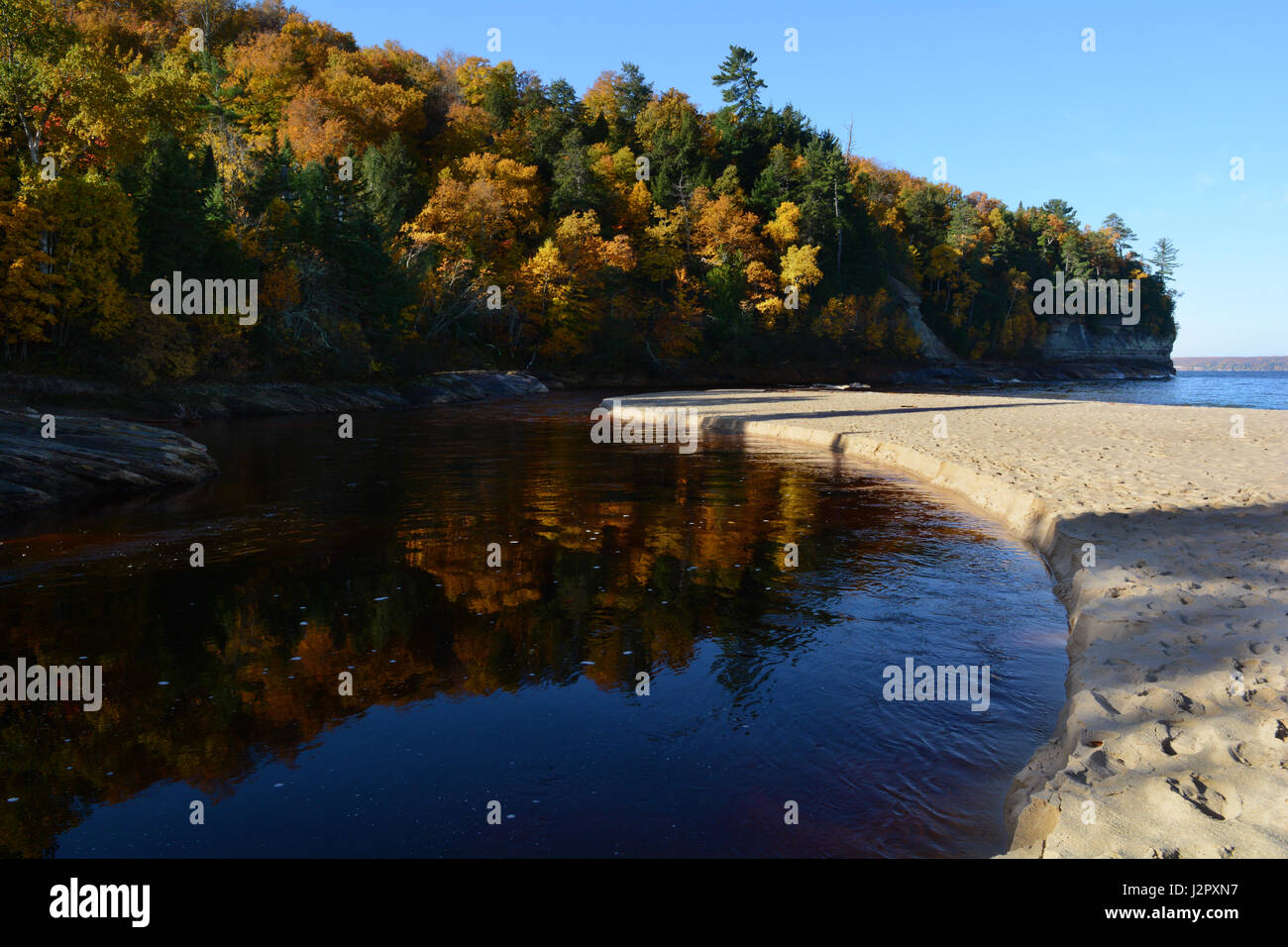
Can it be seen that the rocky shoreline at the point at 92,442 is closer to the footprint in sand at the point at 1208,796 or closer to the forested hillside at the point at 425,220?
the forested hillside at the point at 425,220

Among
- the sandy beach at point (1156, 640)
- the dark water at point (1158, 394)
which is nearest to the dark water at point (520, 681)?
the sandy beach at point (1156, 640)

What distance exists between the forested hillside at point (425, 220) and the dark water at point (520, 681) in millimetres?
28097

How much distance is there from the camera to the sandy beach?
14.1 feet

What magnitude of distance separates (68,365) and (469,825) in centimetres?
3817

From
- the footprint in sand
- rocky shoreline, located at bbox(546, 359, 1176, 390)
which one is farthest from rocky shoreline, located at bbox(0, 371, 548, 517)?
rocky shoreline, located at bbox(546, 359, 1176, 390)

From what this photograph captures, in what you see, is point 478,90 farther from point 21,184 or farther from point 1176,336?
point 1176,336

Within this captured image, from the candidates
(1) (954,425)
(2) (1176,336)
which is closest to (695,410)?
(1) (954,425)

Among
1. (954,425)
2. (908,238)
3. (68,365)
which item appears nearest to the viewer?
(954,425)

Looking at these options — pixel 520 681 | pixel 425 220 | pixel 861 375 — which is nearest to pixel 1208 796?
pixel 520 681

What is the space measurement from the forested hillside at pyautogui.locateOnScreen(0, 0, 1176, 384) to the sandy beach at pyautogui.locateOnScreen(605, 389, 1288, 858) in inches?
1460

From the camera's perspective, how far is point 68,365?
1332 inches

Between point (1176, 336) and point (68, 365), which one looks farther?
point (1176, 336)

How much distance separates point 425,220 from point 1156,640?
2495 inches

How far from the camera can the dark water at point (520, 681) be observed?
202 inches
